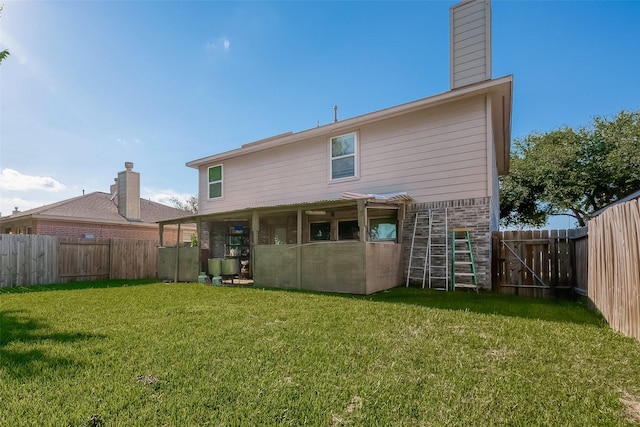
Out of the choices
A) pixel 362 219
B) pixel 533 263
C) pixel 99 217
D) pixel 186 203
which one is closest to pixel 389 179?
pixel 362 219

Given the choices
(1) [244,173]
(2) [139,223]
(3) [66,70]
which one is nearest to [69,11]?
(3) [66,70]

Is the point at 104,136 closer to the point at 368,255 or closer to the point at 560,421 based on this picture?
the point at 368,255

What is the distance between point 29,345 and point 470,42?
11.1 metres

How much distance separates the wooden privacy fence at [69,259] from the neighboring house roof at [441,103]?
16.8ft

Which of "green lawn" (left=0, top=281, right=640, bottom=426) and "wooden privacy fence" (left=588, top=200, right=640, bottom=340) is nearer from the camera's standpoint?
"green lawn" (left=0, top=281, right=640, bottom=426)

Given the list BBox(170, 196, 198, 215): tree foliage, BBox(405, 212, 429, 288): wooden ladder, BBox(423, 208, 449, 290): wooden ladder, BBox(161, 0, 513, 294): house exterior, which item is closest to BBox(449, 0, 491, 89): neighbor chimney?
BBox(161, 0, 513, 294): house exterior

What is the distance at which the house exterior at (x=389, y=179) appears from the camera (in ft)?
26.9

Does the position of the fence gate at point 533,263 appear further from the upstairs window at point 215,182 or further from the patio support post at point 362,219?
the upstairs window at point 215,182

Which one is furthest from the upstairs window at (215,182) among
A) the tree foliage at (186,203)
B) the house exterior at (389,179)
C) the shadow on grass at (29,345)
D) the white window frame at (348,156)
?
the tree foliage at (186,203)

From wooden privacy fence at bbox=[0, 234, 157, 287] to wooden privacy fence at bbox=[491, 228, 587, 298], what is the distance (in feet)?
43.1

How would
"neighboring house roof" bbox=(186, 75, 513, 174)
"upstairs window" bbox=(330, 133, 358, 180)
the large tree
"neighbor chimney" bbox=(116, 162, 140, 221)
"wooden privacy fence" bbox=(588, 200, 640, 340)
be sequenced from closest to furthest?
"wooden privacy fence" bbox=(588, 200, 640, 340) < "neighboring house roof" bbox=(186, 75, 513, 174) < "upstairs window" bbox=(330, 133, 358, 180) < the large tree < "neighbor chimney" bbox=(116, 162, 140, 221)

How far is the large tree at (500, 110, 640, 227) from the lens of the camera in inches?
629

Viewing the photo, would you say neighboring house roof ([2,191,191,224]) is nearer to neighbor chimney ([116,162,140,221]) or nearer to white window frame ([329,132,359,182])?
neighbor chimney ([116,162,140,221])

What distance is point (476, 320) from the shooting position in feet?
16.0
